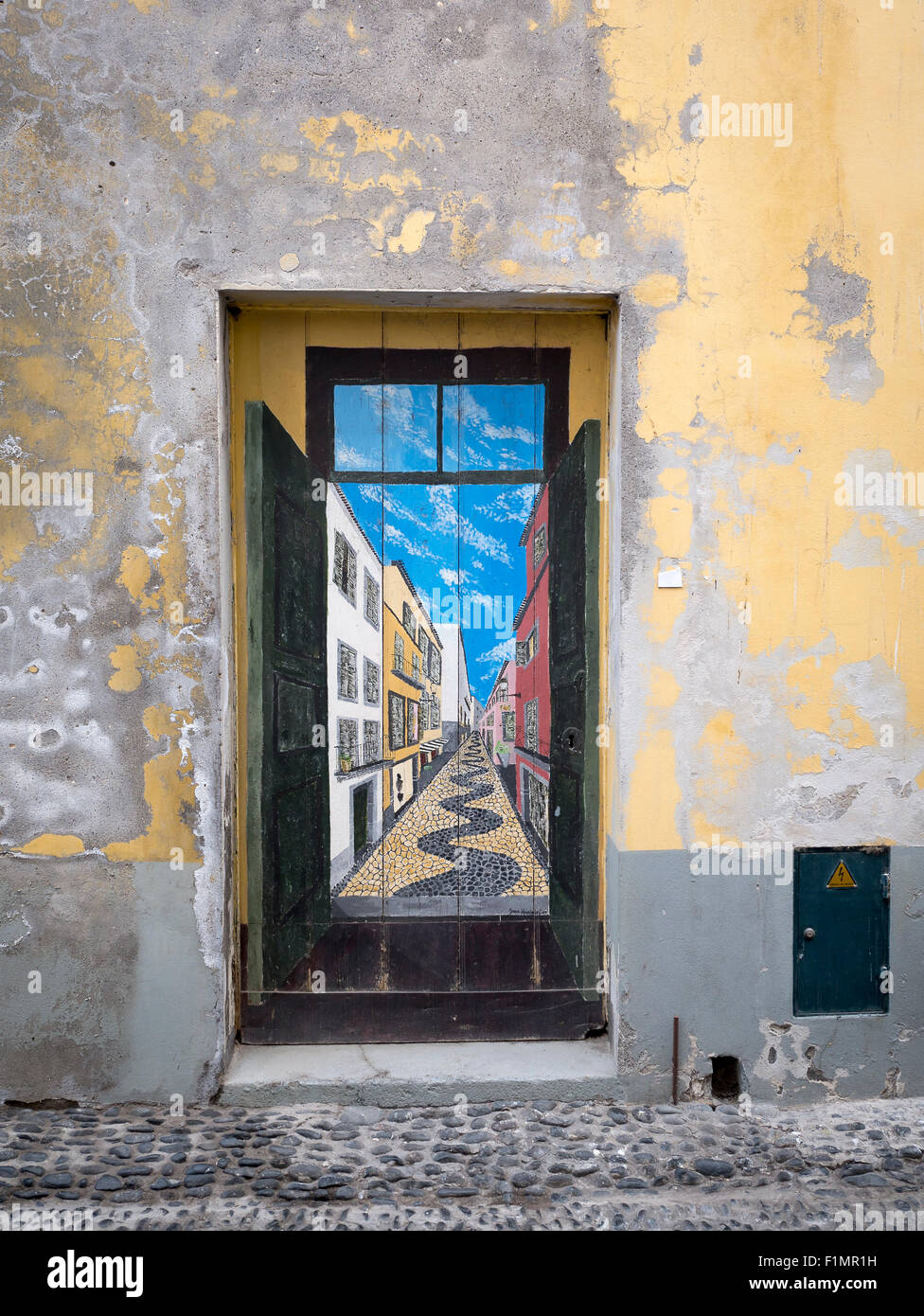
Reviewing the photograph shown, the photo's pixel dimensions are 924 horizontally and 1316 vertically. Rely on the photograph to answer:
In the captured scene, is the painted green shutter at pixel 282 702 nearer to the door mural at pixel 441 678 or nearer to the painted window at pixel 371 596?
the door mural at pixel 441 678

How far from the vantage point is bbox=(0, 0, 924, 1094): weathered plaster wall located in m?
2.92

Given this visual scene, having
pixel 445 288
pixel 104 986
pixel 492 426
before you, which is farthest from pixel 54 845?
pixel 445 288

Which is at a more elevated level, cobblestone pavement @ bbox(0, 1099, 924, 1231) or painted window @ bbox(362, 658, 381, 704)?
painted window @ bbox(362, 658, 381, 704)

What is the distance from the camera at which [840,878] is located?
120 inches

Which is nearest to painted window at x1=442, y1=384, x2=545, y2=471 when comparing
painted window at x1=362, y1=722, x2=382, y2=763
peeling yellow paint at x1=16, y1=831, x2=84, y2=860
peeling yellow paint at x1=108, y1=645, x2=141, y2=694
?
painted window at x1=362, y1=722, x2=382, y2=763

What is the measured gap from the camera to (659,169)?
298 centimetres

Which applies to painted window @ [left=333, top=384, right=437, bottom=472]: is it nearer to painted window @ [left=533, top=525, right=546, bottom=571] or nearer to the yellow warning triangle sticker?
painted window @ [left=533, top=525, right=546, bottom=571]

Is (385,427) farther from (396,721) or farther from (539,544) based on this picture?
(396,721)

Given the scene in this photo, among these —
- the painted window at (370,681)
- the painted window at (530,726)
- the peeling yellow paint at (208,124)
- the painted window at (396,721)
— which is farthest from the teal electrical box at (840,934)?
the peeling yellow paint at (208,124)

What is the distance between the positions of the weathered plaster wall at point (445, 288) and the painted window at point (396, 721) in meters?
0.70

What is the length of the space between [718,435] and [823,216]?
95 centimetres

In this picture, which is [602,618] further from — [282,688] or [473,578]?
[282,688]

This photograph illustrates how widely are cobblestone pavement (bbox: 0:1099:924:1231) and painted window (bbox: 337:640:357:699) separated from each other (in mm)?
1623

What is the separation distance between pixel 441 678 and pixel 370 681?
12.0 inches
